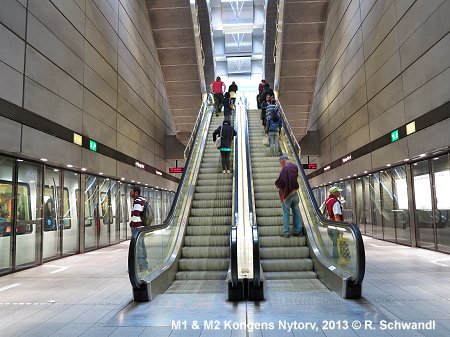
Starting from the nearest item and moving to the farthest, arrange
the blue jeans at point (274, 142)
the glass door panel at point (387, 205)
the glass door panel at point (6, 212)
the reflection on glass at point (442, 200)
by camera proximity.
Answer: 1. the glass door panel at point (6, 212)
2. the reflection on glass at point (442, 200)
3. the blue jeans at point (274, 142)
4. the glass door panel at point (387, 205)

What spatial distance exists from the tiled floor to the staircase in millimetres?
791

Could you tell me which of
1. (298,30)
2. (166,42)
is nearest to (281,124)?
(298,30)

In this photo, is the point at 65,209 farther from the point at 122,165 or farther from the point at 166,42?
the point at 166,42

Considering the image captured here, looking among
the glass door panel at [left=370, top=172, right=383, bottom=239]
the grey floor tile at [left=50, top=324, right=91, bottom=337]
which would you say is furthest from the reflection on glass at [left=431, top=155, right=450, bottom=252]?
the grey floor tile at [left=50, top=324, right=91, bottom=337]

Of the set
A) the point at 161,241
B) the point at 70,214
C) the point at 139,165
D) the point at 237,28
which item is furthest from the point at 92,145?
the point at 237,28

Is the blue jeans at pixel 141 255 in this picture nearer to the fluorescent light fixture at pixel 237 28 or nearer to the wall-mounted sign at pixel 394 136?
the wall-mounted sign at pixel 394 136

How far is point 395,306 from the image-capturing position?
435 cm

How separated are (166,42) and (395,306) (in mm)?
18198

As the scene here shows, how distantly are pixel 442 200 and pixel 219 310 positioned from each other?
6.98 metres

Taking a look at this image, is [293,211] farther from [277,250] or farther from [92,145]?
[92,145]

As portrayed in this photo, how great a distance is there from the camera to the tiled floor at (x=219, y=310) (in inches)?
142

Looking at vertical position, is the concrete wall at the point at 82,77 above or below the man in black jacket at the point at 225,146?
above

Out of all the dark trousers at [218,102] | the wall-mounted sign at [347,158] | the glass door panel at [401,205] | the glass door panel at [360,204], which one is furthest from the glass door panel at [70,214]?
the glass door panel at [360,204]

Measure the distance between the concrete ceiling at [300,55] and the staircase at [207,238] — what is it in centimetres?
1154
